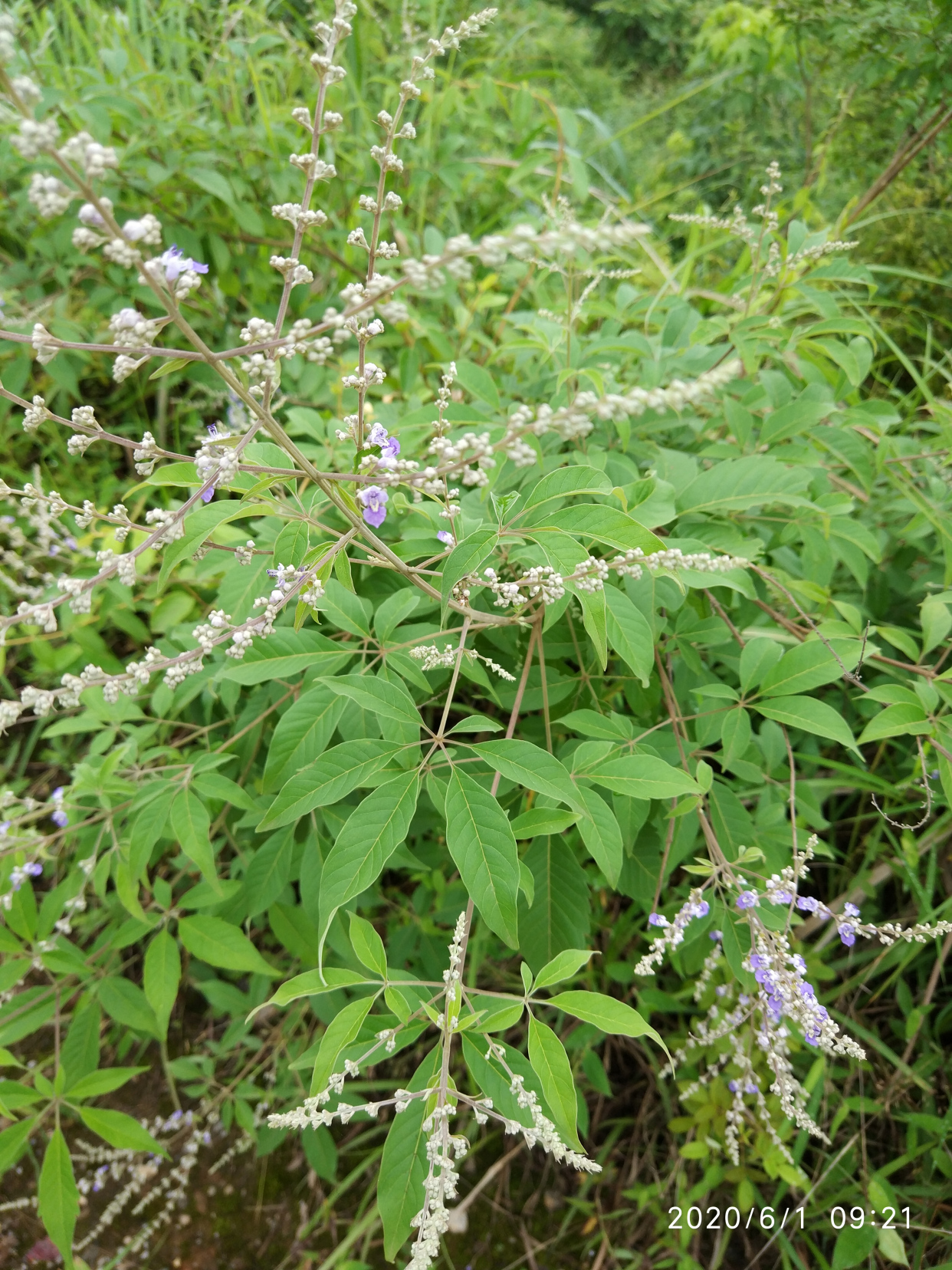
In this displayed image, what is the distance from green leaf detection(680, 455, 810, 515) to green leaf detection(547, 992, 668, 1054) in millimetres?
901

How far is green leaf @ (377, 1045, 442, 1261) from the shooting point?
101 cm

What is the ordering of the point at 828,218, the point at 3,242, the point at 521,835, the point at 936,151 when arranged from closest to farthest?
the point at 521,835 < the point at 936,151 < the point at 3,242 < the point at 828,218

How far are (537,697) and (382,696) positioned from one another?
1.51 ft

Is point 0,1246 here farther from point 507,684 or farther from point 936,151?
point 936,151

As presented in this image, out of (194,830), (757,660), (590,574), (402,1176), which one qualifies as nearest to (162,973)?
(194,830)

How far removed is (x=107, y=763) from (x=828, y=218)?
403 cm

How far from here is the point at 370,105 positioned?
3.46 meters

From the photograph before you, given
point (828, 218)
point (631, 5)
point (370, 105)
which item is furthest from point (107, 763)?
point (631, 5)

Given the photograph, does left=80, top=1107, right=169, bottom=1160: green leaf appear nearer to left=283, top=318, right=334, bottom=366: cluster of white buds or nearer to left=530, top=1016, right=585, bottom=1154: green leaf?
left=530, top=1016, right=585, bottom=1154: green leaf

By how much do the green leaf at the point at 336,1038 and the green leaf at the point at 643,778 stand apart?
49cm

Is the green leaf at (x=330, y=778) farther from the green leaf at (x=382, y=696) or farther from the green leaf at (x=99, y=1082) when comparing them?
the green leaf at (x=99, y=1082)

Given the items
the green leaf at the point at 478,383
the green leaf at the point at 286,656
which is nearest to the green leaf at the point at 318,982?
the green leaf at the point at 286,656

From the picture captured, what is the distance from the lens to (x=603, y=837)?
1147 mm

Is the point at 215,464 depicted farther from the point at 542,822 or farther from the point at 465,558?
the point at 542,822
